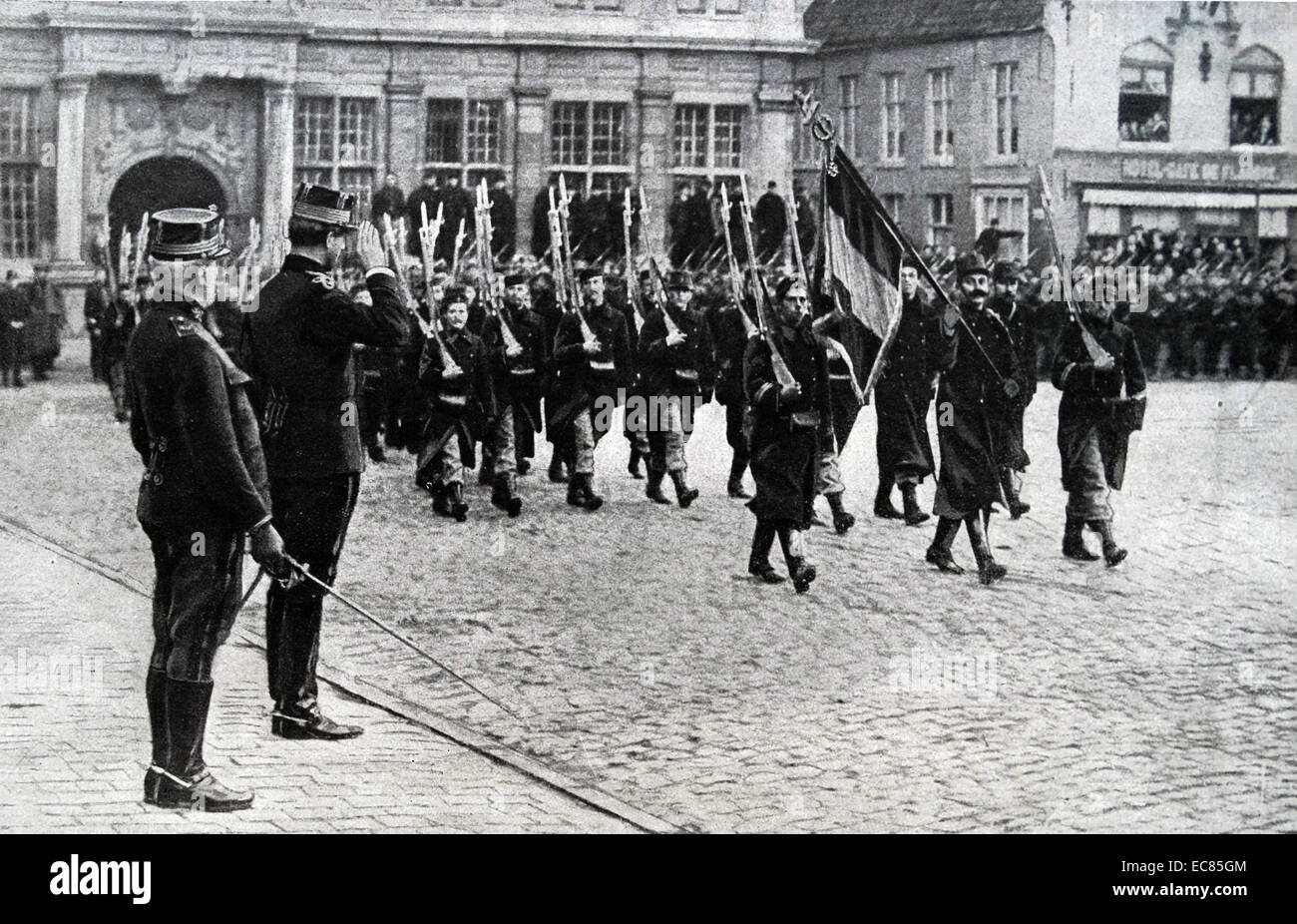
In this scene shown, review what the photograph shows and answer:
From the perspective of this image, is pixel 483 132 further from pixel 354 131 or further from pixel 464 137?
pixel 354 131

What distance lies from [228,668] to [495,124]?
10.5 feet

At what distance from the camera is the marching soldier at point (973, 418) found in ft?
34.1

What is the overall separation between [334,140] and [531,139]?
972 millimetres

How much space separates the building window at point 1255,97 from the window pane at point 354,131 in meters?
4.76

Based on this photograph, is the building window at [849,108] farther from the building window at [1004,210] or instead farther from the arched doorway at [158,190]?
the arched doorway at [158,190]

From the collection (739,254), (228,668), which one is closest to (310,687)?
(228,668)

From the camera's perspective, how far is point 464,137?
9297 millimetres

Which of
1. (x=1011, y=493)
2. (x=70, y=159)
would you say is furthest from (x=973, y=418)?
(x=70, y=159)

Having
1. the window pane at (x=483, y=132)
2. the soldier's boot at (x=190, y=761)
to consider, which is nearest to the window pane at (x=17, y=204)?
the window pane at (x=483, y=132)

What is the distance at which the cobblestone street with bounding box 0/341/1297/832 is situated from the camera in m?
6.55

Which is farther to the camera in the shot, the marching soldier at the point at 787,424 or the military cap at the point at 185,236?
the marching soldier at the point at 787,424

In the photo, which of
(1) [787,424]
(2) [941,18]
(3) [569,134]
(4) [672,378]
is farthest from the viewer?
(2) [941,18]

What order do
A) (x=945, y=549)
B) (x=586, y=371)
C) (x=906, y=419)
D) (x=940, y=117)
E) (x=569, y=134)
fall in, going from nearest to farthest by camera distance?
(x=569, y=134) → (x=945, y=549) → (x=906, y=419) → (x=586, y=371) → (x=940, y=117)

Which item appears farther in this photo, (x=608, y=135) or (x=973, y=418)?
(x=973, y=418)
